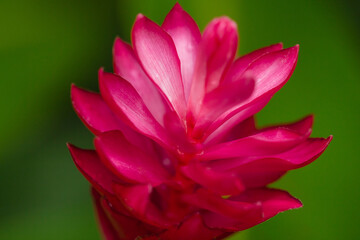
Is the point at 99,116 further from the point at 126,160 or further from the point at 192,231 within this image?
the point at 192,231

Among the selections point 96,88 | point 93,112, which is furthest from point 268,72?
point 96,88

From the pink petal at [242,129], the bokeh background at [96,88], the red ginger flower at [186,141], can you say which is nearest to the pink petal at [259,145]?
the red ginger flower at [186,141]

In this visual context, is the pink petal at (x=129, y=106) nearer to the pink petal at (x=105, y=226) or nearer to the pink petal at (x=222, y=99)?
the pink petal at (x=222, y=99)

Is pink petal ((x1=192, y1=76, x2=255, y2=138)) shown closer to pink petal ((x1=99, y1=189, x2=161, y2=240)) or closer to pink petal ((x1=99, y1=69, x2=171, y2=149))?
pink petal ((x1=99, y1=69, x2=171, y2=149))

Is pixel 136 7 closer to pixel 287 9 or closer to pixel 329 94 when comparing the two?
pixel 287 9

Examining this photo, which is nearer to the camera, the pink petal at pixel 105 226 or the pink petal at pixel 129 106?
the pink petal at pixel 129 106

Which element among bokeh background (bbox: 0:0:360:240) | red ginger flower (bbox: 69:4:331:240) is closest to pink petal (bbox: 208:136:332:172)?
red ginger flower (bbox: 69:4:331:240)

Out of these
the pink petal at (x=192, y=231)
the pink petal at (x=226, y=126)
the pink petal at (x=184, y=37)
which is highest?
the pink petal at (x=184, y=37)
